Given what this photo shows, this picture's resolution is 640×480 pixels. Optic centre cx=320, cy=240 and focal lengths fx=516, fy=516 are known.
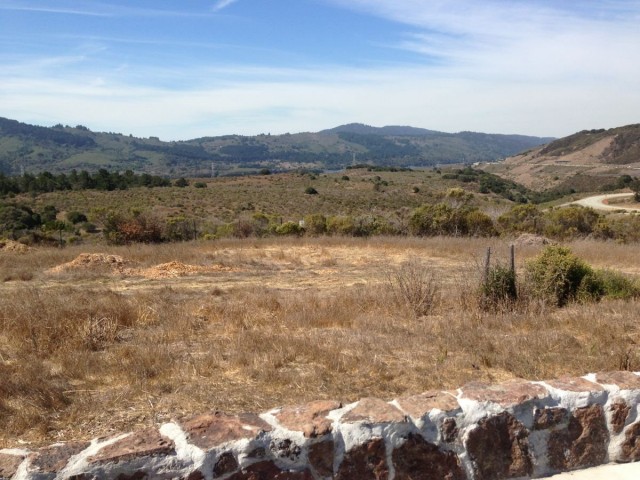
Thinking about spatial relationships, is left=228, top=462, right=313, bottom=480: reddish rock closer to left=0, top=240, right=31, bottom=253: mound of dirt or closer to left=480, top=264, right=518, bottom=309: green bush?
left=480, top=264, right=518, bottom=309: green bush

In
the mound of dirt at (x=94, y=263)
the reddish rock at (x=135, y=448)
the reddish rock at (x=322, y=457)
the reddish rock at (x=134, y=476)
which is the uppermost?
the reddish rock at (x=135, y=448)

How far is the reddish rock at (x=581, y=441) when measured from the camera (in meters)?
3.48

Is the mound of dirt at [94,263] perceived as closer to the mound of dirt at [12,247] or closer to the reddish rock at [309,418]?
the mound of dirt at [12,247]

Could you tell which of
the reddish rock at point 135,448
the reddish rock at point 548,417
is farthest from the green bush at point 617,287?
the reddish rock at point 135,448

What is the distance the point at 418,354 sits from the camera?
18.8 feet

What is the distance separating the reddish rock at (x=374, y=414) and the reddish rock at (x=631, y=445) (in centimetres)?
172

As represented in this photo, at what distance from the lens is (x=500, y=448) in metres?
3.37

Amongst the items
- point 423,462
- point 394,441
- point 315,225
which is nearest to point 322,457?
point 394,441

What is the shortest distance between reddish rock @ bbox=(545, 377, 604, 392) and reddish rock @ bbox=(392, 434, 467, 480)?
38.1 inches

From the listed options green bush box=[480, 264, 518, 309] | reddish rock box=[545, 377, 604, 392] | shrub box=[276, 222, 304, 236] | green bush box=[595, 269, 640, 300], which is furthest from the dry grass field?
shrub box=[276, 222, 304, 236]

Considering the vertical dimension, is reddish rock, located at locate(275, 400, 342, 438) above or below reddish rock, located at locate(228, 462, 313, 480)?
above

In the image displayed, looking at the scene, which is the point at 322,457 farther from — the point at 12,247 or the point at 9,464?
the point at 12,247

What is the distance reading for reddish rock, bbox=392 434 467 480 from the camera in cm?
314

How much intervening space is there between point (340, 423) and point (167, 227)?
20230mm
